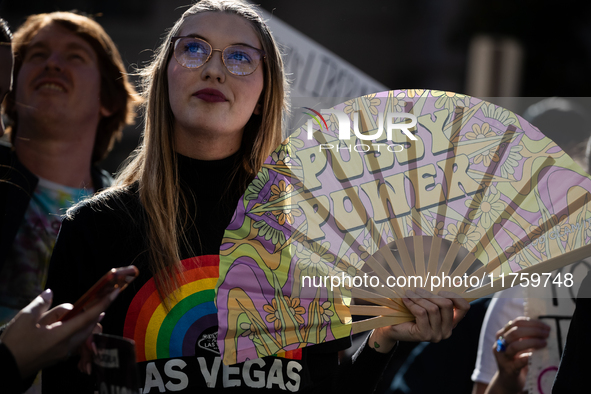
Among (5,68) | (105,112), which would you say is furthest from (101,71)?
(5,68)

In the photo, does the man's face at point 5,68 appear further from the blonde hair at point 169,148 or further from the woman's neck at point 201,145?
the woman's neck at point 201,145

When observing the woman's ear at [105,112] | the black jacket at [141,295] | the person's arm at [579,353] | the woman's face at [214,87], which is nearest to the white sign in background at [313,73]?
the woman's ear at [105,112]

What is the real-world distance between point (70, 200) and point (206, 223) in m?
1.03

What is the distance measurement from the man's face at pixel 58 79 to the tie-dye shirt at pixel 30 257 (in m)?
0.34

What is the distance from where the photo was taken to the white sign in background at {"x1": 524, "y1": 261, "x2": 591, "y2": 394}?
1.97m

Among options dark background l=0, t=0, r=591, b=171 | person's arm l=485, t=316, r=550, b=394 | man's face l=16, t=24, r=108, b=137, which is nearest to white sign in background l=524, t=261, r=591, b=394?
person's arm l=485, t=316, r=550, b=394

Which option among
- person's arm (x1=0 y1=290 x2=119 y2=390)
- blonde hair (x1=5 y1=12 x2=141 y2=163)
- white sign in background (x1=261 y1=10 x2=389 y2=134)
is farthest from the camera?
white sign in background (x1=261 y1=10 x2=389 y2=134)

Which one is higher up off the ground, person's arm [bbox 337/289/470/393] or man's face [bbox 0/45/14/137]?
man's face [bbox 0/45/14/137]

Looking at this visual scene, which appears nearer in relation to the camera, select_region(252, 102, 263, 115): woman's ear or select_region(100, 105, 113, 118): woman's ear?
select_region(252, 102, 263, 115): woman's ear

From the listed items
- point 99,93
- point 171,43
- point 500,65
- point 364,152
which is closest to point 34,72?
point 99,93

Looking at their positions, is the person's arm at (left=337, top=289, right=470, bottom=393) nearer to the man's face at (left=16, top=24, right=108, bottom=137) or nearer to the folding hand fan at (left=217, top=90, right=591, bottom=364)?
the folding hand fan at (left=217, top=90, right=591, bottom=364)

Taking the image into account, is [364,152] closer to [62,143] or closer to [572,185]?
[572,185]

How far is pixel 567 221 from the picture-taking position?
159cm

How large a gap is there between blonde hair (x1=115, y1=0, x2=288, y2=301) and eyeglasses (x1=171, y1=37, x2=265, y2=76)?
0.25ft
